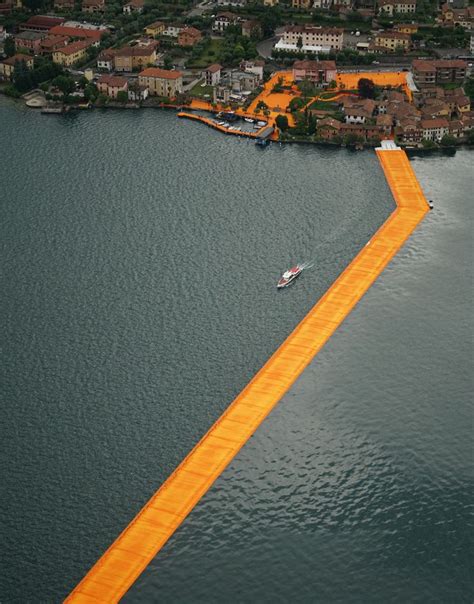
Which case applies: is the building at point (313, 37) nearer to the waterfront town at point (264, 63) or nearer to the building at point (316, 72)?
the waterfront town at point (264, 63)

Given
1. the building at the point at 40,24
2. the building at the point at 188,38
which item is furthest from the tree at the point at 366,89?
the building at the point at 40,24

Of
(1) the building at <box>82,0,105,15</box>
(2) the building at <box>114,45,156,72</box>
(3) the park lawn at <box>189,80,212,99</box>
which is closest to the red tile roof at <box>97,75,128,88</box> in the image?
(2) the building at <box>114,45,156,72</box>

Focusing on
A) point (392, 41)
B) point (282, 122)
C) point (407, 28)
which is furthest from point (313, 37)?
point (282, 122)

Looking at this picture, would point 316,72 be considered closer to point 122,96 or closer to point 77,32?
point 122,96

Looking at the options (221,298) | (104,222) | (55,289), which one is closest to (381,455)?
(221,298)

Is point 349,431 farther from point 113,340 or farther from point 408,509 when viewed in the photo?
point 113,340

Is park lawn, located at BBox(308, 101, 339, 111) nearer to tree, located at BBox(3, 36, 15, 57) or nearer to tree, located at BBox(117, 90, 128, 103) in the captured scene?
tree, located at BBox(117, 90, 128, 103)
